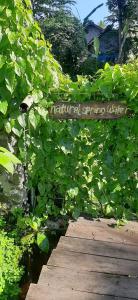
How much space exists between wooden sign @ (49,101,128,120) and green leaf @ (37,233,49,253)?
0.97m

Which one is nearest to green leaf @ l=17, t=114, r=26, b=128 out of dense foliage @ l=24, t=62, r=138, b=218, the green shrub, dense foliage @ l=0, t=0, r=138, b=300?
dense foliage @ l=0, t=0, r=138, b=300

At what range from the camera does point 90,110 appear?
149 inches

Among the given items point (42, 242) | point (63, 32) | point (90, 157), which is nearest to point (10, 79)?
point (90, 157)

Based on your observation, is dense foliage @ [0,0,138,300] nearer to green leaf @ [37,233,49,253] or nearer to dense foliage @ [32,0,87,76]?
green leaf @ [37,233,49,253]

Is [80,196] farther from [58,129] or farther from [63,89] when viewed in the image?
[63,89]

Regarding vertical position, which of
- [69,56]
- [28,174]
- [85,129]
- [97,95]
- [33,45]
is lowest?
[69,56]

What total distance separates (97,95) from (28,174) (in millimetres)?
865

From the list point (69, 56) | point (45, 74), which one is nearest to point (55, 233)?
point (45, 74)

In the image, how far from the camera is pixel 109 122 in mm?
3857

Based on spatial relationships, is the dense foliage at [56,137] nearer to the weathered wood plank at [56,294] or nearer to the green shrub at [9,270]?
the green shrub at [9,270]

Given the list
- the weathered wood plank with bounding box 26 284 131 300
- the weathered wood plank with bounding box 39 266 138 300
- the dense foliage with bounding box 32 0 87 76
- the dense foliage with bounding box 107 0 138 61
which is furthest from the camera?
the dense foliage with bounding box 107 0 138 61

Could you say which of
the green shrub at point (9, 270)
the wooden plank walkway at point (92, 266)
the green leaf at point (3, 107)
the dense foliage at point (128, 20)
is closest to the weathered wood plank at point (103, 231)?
the wooden plank walkway at point (92, 266)

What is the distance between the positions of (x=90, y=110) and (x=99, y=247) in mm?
1079

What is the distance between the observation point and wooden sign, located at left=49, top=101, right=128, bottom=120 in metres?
3.78
